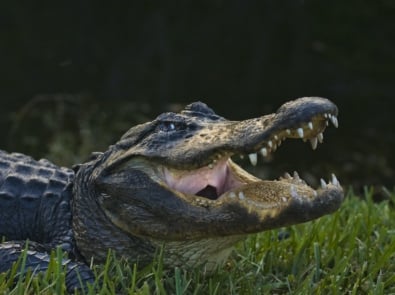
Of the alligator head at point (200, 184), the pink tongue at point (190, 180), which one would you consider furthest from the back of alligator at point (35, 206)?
the pink tongue at point (190, 180)

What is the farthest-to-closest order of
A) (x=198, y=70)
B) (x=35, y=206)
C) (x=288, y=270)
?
(x=198, y=70)
(x=35, y=206)
(x=288, y=270)

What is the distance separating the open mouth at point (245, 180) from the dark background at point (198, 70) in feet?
13.8

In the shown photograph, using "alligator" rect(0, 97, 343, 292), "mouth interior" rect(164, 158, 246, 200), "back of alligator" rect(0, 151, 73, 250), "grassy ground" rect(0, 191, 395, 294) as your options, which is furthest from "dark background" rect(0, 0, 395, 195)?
"mouth interior" rect(164, 158, 246, 200)

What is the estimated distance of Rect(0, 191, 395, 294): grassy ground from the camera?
3.21m

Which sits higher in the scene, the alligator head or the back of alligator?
the alligator head

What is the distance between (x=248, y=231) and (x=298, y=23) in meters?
12.4

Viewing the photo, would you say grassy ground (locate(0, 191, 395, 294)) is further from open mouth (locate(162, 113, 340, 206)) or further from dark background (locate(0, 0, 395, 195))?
dark background (locate(0, 0, 395, 195))

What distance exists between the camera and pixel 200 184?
137 inches

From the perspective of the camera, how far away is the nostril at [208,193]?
3488mm

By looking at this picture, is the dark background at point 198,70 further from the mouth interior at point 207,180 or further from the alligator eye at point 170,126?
the mouth interior at point 207,180

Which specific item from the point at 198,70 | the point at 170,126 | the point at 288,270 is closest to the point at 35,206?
the point at 170,126

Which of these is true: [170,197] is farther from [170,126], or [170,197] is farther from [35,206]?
[35,206]

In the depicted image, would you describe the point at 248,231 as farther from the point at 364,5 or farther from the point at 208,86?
the point at 364,5

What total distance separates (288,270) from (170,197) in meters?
0.74
